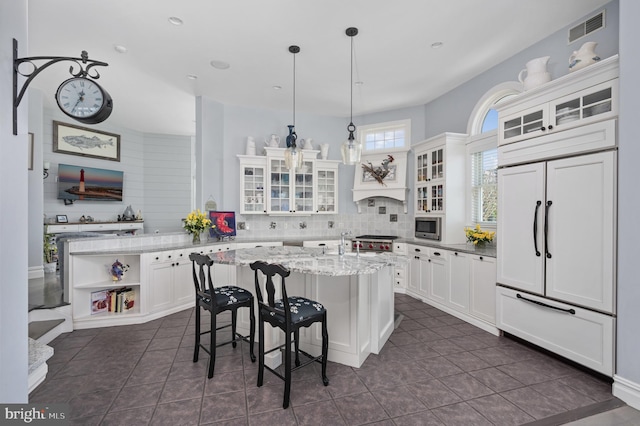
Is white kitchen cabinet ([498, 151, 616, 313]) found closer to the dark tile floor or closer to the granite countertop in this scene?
the dark tile floor

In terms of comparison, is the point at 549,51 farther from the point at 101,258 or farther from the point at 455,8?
the point at 101,258

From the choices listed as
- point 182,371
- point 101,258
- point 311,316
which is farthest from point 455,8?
point 101,258

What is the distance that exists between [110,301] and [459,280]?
437cm

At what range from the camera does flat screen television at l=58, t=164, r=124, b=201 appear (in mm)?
6273

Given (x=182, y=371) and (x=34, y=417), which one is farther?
(x=182, y=371)

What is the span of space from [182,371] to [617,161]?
386cm

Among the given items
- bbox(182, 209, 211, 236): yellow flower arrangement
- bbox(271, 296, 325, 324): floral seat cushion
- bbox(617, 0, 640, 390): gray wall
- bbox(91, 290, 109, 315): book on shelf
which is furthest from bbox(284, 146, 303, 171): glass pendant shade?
bbox(91, 290, 109, 315): book on shelf

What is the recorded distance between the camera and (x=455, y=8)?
2875 millimetres

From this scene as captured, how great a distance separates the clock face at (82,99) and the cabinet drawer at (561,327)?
381 centimetres

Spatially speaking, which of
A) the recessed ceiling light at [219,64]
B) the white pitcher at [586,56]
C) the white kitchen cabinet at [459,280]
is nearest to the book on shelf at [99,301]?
the recessed ceiling light at [219,64]

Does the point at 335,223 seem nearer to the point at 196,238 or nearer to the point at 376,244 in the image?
the point at 376,244

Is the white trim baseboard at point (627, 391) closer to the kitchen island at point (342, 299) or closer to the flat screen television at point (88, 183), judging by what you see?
the kitchen island at point (342, 299)

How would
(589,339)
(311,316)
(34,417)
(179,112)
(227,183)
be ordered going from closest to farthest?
1. (34,417)
2. (311,316)
3. (589,339)
4. (227,183)
5. (179,112)

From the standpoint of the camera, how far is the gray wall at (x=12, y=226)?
143 centimetres
